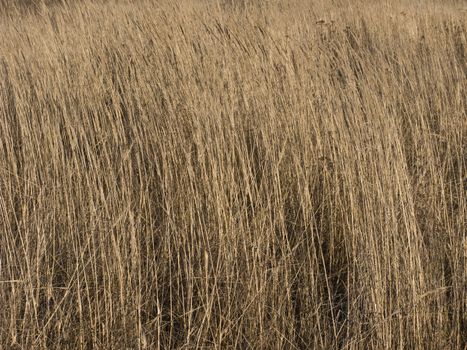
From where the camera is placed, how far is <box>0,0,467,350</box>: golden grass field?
173 cm

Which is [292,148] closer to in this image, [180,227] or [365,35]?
[180,227]

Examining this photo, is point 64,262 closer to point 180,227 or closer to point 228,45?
point 180,227

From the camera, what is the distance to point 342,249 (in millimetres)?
2195

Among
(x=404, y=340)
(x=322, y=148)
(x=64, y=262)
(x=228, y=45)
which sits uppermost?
(x=228, y=45)

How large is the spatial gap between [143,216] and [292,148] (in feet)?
2.39

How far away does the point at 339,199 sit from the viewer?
7.27 feet

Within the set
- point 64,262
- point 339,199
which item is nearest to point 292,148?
point 339,199

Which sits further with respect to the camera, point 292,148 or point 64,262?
point 292,148

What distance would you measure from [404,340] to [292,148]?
1.01 meters

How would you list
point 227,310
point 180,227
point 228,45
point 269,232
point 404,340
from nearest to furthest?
point 404,340 < point 227,310 < point 269,232 < point 180,227 < point 228,45

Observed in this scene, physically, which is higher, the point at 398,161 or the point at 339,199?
the point at 398,161

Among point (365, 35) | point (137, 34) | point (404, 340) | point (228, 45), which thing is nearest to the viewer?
point (404, 340)

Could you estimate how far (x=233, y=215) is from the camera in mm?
2148

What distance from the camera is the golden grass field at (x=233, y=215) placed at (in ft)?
5.68
